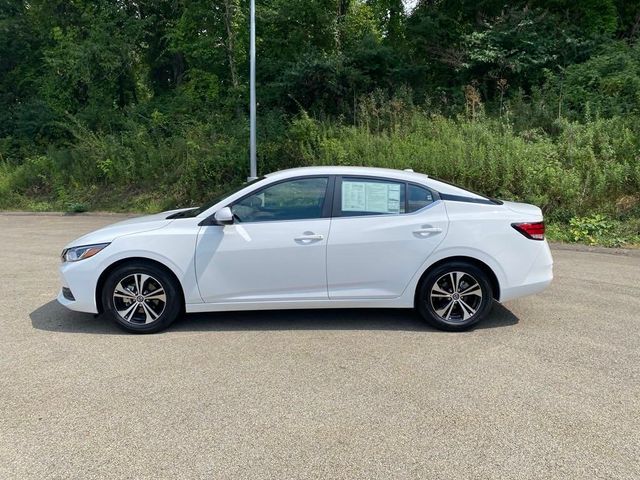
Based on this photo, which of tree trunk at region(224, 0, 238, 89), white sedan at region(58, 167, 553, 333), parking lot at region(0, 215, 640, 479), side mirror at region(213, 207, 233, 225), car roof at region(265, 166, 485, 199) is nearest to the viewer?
parking lot at region(0, 215, 640, 479)

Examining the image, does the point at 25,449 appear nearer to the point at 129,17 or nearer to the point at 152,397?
the point at 152,397

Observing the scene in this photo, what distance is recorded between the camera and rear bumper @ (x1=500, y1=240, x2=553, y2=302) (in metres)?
4.95

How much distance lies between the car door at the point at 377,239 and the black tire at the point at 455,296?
0.23 metres

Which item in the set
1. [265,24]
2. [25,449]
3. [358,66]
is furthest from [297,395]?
[265,24]

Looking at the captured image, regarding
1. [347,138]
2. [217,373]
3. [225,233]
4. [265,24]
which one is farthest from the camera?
[265,24]

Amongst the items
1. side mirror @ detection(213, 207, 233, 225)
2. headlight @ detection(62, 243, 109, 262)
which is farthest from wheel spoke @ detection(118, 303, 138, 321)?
side mirror @ detection(213, 207, 233, 225)

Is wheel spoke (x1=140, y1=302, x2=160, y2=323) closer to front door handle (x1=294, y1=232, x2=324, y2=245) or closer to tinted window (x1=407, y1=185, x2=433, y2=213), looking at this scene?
front door handle (x1=294, y1=232, x2=324, y2=245)

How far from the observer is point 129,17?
21828mm

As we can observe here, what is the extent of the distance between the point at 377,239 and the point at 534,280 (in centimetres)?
159

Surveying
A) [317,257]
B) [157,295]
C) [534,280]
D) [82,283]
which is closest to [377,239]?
[317,257]

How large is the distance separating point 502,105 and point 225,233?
10941 mm

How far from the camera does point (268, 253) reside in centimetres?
480

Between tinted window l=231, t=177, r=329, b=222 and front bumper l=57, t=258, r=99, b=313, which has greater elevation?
tinted window l=231, t=177, r=329, b=222

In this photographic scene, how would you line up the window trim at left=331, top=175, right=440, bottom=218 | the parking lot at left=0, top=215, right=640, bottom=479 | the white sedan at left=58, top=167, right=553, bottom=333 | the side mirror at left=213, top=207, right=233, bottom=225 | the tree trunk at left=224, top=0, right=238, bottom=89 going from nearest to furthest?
the parking lot at left=0, top=215, right=640, bottom=479
the side mirror at left=213, top=207, right=233, bottom=225
the white sedan at left=58, top=167, right=553, bottom=333
the window trim at left=331, top=175, right=440, bottom=218
the tree trunk at left=224, top=0, right=238, bottom=89
